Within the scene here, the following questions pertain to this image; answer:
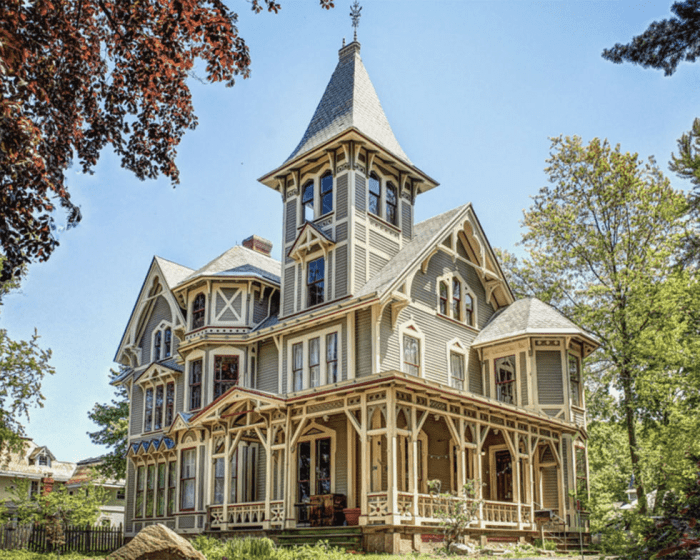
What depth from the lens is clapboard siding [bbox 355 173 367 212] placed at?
24391 millimetres

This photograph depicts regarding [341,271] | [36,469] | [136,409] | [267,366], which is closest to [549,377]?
[341,271]

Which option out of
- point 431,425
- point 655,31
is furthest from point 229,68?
point 431,425

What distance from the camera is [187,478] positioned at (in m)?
26.1

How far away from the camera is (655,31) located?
9.84m

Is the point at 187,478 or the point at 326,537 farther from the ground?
the point at 187,478

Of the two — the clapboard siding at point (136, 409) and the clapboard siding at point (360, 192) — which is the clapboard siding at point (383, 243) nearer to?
the clapboard siding at point (360, 192)

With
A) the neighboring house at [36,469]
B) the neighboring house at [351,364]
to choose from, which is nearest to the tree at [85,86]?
the neighboring house at [351,364]

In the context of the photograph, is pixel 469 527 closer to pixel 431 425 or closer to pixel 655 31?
pixel 431 425

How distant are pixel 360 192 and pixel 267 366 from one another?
730 centimetres

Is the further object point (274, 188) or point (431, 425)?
point (274, 188)

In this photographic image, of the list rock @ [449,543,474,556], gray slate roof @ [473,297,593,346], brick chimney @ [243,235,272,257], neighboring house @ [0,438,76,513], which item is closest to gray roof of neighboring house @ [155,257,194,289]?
brick chimney @ [243,235,272,257]

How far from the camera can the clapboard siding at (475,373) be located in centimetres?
2539

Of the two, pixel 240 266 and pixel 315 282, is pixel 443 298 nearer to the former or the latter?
pixel 315 282

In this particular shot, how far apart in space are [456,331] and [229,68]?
1836 cm
